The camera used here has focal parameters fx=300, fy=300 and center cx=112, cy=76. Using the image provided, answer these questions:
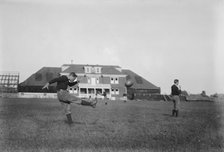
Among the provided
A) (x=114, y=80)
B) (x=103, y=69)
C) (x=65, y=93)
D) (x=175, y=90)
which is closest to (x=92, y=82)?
(x=103, y=69)

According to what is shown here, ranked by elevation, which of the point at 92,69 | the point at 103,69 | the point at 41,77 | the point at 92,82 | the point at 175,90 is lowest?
the point at 175,90

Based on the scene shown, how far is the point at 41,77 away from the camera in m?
76.7

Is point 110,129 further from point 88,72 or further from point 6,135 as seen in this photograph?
point 88,72

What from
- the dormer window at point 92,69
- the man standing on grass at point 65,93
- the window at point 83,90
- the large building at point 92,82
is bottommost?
the man standing on grass at point 65,93

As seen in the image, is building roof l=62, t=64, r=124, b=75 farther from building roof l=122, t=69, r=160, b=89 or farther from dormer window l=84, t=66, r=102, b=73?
building roof l=122, t=69, r=160, b=89

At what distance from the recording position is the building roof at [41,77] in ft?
241

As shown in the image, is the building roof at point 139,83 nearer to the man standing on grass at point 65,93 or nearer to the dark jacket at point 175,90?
the dark jacket at point 175,90

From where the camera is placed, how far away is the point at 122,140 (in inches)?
→ 285

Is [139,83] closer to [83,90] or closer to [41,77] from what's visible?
[83,90]

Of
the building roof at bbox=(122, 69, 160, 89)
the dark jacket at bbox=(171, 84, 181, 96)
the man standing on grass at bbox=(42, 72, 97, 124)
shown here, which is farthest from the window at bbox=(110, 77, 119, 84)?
the man standing on grass at bbox=(42, 72, 97, 124)

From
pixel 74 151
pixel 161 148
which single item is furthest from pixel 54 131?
pixel 161 148

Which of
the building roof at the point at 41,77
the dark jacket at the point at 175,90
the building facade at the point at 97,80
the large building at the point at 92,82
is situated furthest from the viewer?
the building roof at the point at 41,77

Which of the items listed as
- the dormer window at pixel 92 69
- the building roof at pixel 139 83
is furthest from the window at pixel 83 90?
the building roof at pixel 139 83

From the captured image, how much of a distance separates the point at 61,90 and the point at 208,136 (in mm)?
5200
